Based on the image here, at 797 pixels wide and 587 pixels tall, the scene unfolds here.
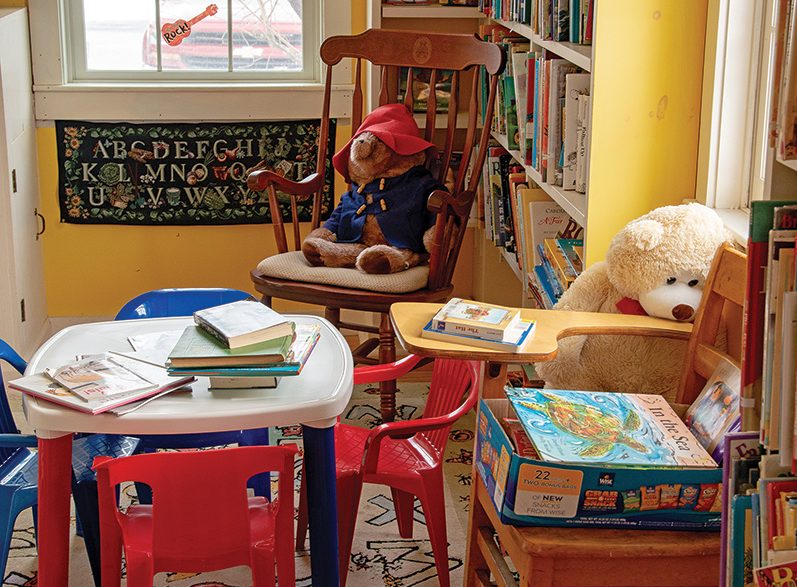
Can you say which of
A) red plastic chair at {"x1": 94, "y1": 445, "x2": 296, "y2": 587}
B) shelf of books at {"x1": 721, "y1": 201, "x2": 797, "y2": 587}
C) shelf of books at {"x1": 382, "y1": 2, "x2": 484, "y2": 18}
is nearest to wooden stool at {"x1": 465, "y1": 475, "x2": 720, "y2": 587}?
shelf of books at {"x1": 721, "y1": 201, "x2": 797, "y2": 587}

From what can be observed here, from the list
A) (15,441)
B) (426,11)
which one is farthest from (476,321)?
(426,11)

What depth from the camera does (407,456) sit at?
226cm

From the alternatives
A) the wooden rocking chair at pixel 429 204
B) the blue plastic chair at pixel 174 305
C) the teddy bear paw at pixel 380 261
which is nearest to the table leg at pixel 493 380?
the blue plastic chair at pixel 174 305

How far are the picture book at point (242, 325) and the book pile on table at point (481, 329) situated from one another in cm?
28

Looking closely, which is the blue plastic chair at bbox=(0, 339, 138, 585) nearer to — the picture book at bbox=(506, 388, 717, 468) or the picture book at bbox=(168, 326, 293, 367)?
the picture book at bbox=(168, 326, 293, 367)

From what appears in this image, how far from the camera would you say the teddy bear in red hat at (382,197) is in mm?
3281

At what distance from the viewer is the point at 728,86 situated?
7.19 ft

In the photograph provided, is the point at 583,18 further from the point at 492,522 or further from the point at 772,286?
the point at 772,286

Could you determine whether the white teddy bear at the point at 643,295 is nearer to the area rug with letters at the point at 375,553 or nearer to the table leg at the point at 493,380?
the table leg at the point at 493,380

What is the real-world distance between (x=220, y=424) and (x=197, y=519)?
15 cm

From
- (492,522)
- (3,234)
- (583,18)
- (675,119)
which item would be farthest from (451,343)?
(3,234)

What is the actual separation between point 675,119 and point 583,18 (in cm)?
37

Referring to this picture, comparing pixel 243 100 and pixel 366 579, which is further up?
pixel 243 100

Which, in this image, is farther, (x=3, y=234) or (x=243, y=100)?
(x=243, y=100)
